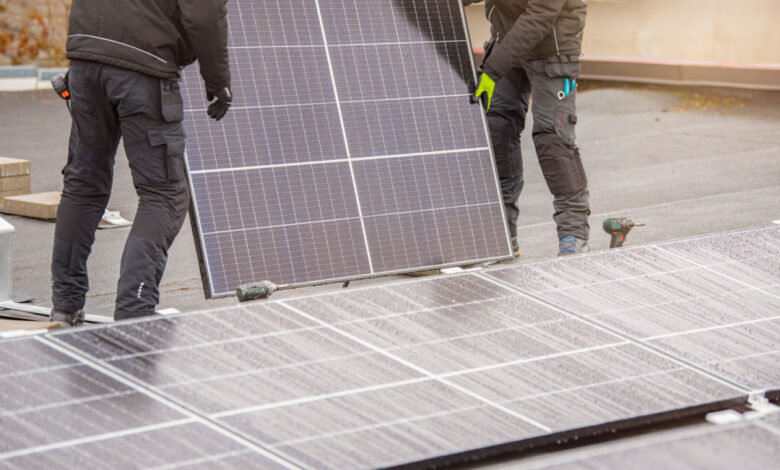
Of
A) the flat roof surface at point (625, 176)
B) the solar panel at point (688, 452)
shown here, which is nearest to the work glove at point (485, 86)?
the flat roof surface at point (625, 176)

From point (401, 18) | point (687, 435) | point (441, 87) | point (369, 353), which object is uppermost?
point (401, 18)

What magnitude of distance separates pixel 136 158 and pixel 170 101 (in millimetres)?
290

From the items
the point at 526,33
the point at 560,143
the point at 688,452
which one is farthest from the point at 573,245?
the point at 688,452

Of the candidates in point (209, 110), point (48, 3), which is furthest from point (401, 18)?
point (48, 3)

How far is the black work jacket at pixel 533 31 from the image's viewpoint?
5.91 meters

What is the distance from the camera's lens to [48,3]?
70.3 ft

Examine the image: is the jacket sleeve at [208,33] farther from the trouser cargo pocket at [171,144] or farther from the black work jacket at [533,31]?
the black work jacket at [533,31]

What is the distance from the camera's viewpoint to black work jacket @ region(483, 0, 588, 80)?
5.91 metres

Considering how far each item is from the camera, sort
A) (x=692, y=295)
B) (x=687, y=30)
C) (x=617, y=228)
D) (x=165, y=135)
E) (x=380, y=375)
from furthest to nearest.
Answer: (x=687, y=30)
(x=617, y=228)
(x=165, y=135)
(x=692, y=295)
(x=380, y=375)

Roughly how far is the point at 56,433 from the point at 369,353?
901 millimetres

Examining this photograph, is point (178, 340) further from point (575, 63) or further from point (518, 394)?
point (575, 63)

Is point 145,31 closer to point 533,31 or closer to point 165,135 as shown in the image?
point 165,135

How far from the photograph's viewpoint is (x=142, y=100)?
4.55 meters

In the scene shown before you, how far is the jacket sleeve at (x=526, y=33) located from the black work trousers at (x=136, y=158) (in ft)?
6.54
